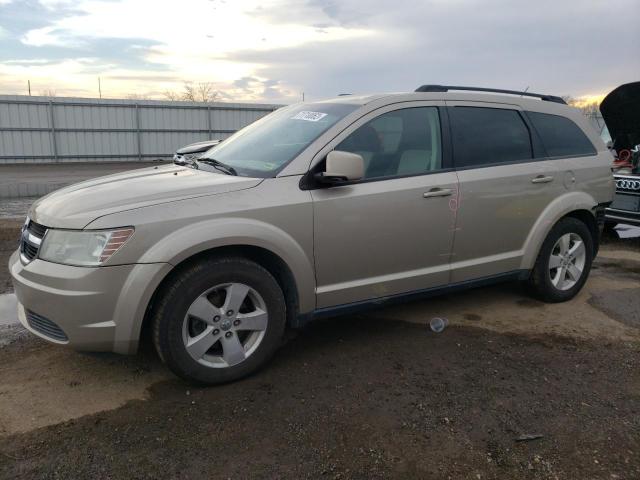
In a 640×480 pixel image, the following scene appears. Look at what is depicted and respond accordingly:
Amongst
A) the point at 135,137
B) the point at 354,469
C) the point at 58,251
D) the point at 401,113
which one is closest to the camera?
the point at 354,469

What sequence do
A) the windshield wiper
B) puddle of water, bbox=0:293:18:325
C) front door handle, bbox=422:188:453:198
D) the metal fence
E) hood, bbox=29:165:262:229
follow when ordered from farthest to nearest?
the metal fence < puddle of water, bbox=0:293:18:325 < front door handle, bbox=422:188:453:198 < the windshield wiper < hood, bbox=29:165:262:229

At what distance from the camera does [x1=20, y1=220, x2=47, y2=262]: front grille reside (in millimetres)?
3093

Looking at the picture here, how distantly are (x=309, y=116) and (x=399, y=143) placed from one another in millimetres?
699

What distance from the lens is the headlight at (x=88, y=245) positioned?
113 inches

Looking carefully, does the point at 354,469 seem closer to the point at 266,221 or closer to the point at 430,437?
the point at 430,437

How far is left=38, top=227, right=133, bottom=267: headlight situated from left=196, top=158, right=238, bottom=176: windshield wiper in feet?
3.03

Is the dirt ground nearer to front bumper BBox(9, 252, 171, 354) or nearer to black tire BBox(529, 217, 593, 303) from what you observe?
front bumper BBox(9, 252, 171, 354)

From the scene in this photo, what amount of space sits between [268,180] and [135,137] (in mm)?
19779

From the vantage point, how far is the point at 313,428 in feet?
9.30

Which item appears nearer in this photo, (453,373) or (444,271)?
(453,373)

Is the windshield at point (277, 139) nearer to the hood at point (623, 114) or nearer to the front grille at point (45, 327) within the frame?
the front grille at point (45, 327)

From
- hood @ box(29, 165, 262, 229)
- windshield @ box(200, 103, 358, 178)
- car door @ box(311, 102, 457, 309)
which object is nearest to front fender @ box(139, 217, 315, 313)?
car door @ box(311, 102, 457, 309)

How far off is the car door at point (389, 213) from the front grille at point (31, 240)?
162 cm

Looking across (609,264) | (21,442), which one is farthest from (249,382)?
(609,264)
